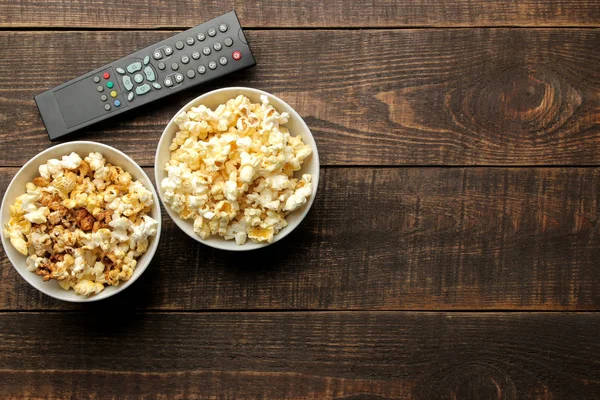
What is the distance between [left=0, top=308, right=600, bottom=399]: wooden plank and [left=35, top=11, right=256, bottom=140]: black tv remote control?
33cm

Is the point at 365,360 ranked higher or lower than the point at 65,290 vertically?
lower

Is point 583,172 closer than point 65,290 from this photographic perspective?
No

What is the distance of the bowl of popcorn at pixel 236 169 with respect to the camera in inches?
38.4

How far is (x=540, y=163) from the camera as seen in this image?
111cm

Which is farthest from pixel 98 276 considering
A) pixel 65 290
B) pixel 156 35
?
pixel 156 35

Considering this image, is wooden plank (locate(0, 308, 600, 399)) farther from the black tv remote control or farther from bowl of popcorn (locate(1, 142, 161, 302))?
the black tv remote control

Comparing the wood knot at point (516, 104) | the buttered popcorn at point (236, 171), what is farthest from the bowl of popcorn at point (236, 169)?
the wood knot at point (516, 104)

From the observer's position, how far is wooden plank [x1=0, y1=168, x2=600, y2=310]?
109 centimetres

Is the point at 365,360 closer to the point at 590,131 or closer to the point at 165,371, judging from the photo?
the point at 165,371

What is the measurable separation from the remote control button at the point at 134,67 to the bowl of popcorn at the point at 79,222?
0.46 feet

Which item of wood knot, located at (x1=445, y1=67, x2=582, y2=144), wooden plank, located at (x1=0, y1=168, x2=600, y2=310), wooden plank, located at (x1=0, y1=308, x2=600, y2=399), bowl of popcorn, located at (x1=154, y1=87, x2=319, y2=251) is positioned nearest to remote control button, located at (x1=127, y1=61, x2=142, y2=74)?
Result: bowl of popcorn, located at (x1=154, y1=87, x2=319, y2=251)

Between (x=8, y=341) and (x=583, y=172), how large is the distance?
0.99 metres

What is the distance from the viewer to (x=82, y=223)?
99 centimetres

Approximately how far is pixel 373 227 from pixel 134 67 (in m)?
0.46
